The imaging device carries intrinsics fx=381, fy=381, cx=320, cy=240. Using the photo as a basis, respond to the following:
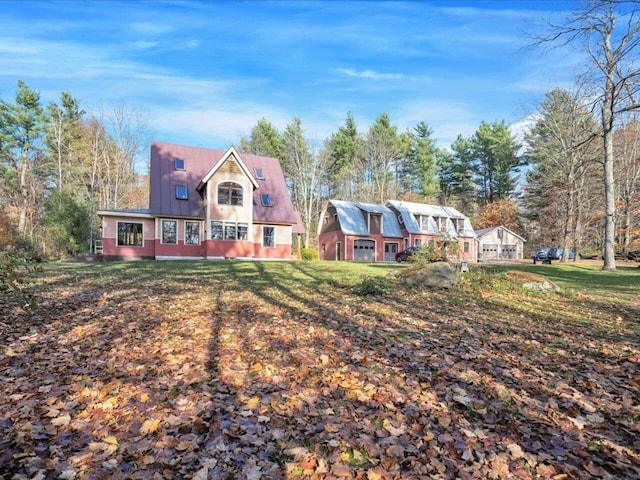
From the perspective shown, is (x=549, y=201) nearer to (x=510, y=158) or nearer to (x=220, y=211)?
(x=510, y=158)

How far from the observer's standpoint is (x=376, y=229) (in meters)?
36.7

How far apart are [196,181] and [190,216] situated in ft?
9.33

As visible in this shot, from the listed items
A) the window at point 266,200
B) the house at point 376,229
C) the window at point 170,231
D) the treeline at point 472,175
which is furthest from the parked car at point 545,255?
the window at point 170,231

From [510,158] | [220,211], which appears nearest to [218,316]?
[220,211]

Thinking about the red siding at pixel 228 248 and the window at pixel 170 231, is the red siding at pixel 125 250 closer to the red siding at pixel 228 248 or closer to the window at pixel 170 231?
the window at pixel 170 231

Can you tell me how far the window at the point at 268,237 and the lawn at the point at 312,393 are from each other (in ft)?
62.9

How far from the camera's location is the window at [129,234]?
24391mm

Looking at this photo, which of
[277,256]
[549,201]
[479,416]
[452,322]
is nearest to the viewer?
[479,416]

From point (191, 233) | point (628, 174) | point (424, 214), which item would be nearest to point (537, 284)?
point (191, 233)

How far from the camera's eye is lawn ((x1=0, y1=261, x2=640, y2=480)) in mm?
2672

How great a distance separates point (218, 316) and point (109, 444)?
13.8 ft

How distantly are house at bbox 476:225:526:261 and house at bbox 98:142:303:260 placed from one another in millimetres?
29693

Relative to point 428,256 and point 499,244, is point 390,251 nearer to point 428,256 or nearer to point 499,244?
point 499,244

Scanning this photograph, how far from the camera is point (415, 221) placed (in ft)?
127
